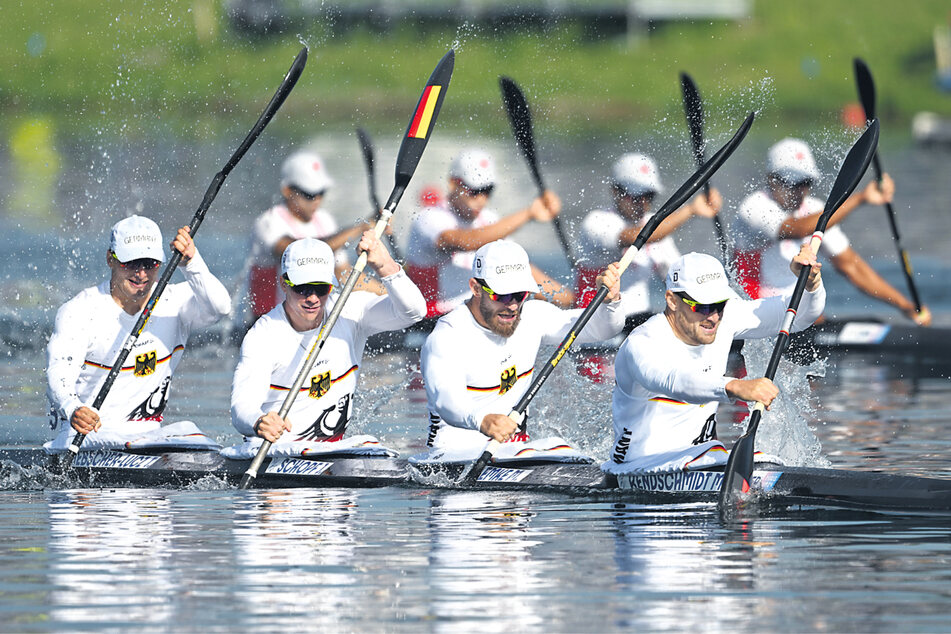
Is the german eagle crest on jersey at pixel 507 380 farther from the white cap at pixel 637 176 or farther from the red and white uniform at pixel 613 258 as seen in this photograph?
the white cap at pixel 637 176

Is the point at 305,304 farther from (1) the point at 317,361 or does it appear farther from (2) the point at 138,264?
(2) the point at 138,264

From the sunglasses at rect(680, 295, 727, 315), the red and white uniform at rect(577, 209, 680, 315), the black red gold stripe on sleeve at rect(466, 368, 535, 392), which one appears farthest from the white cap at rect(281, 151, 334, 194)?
the sunglasses at rect(680, 295, 727, 315)

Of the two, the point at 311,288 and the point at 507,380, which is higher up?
the point at 311,288

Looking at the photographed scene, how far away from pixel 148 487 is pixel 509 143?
44201 mm

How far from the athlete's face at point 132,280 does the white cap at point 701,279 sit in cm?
404

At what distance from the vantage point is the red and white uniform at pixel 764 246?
17.4 m

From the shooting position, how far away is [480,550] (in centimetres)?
991

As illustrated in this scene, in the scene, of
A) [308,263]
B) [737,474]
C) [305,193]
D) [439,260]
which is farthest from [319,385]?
[305,193]

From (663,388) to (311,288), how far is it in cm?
271

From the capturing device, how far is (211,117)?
61.6 metres

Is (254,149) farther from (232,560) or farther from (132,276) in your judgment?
(232,560)

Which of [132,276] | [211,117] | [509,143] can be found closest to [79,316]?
[132,276]

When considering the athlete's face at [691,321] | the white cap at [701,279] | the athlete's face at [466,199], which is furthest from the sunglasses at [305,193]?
the white cap at [701,279]

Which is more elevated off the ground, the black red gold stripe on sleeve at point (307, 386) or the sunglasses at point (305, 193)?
the sunglasses at point (305, 193)
